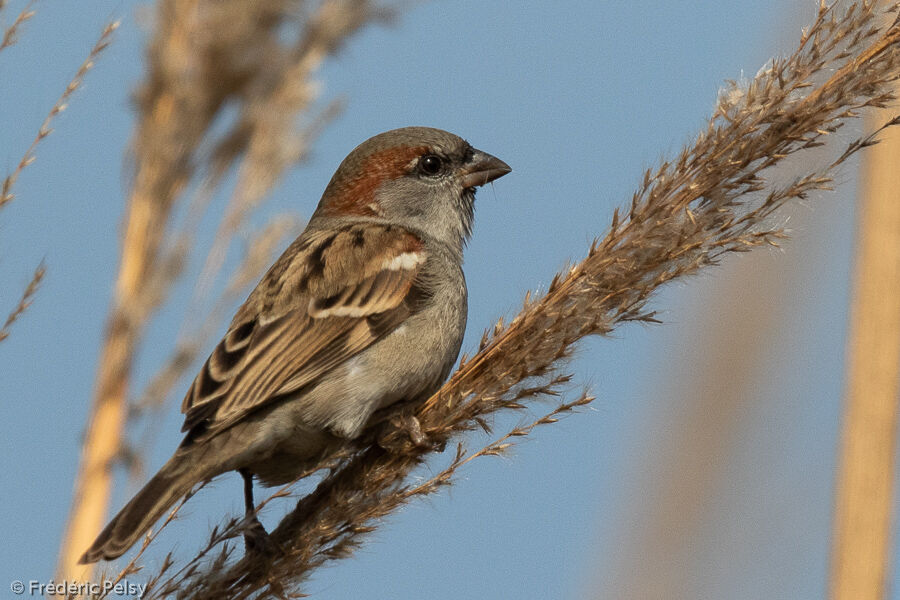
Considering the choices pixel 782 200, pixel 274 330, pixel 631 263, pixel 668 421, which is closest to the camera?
pixel 782 200

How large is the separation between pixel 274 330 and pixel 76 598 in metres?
1.19

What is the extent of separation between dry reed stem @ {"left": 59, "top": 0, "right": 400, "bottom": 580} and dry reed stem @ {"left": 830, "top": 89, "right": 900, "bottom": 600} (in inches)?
56.4

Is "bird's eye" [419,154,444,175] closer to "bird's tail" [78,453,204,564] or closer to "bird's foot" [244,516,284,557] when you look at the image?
"bird's tail" [78,453,204,564]

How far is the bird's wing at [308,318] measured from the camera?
2.94m

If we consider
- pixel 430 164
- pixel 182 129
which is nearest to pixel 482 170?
pixel 430 164

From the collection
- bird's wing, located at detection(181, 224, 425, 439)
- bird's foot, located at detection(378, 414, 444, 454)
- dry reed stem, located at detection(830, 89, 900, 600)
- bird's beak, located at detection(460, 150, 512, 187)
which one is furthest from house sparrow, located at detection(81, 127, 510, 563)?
dry reed stem, located at detection(830, 89, 900, 600)

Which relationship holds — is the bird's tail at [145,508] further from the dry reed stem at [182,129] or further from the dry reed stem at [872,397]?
the dry reed stem at [872,397]

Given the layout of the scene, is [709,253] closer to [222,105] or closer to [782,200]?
[782,200]

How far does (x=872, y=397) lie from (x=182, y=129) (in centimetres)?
176

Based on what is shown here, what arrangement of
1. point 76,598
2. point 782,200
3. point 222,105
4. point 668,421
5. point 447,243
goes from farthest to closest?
point 447,243 → point 668,421 → point 222,105 → point 782,200 → point 76,598

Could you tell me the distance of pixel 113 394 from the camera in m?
2.66

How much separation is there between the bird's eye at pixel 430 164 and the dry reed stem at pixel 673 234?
1.53m

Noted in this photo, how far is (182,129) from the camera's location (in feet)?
9.16

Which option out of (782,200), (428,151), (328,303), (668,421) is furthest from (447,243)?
(782,200)
